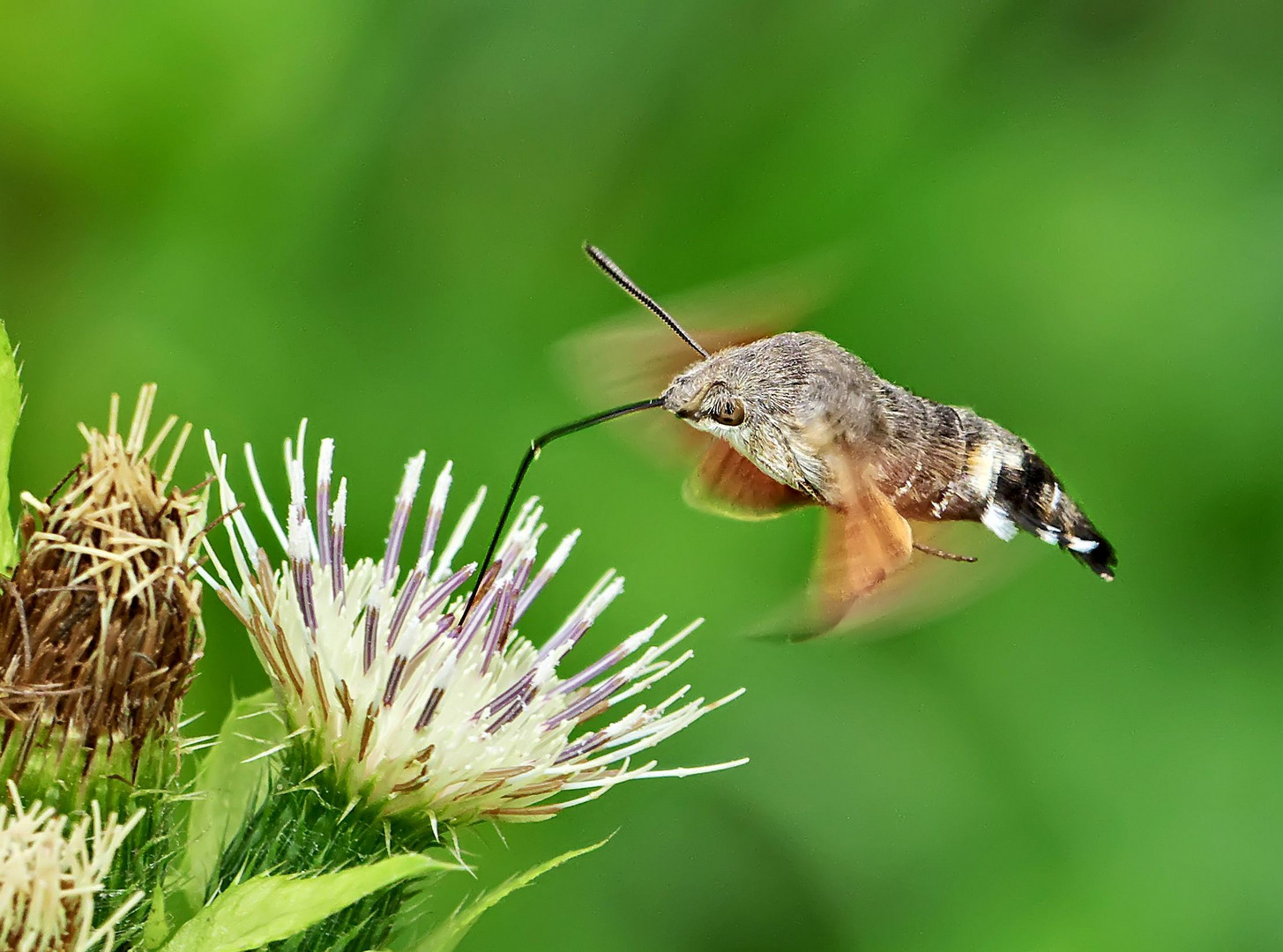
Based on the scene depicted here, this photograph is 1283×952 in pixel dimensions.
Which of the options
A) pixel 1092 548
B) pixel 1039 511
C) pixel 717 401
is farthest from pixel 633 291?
pixel 1092 548

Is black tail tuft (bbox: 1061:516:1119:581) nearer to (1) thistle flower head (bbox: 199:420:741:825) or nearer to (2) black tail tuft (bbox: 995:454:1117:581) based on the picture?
(2) black tail tuft (bbox: 995:454:1117:581)

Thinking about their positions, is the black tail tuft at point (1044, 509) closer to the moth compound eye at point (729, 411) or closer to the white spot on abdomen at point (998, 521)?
the white spot on abdomen at point (998, 521)

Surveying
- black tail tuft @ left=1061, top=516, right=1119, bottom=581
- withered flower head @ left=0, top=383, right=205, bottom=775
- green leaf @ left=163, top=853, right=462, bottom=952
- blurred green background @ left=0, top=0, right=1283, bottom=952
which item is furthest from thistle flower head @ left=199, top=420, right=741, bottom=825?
blurred green background @ left=0, top=0, right=1283, bottom=952

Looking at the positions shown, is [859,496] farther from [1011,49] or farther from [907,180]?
[1011,49]

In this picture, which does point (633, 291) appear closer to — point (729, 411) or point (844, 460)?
point (729, 411)

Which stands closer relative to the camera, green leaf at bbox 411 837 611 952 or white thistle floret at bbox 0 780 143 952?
white thistle floret at bbox 0 780 143 952

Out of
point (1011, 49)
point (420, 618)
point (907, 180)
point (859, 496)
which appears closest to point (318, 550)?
point (420, 618)
